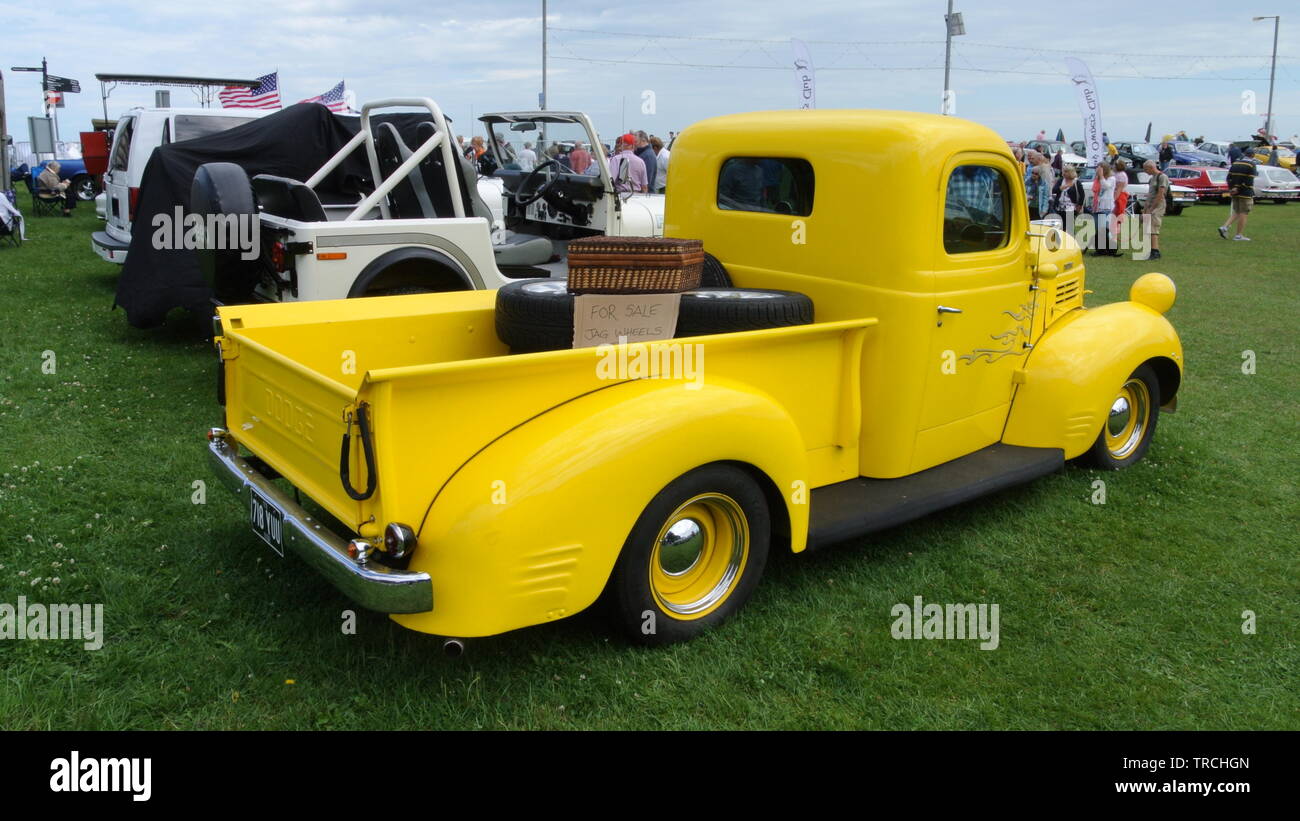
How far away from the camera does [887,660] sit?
3465 millimetres

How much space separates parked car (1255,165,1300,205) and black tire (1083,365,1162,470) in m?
26.5

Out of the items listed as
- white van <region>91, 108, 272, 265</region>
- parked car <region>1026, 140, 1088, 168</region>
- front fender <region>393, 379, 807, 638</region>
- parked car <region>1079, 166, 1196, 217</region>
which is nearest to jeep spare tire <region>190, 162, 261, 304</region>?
white van <region>91, 108, 272, 265</region>

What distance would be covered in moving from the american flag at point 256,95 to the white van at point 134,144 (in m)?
9.37

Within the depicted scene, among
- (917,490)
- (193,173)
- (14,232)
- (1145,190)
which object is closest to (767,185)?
(917,490)

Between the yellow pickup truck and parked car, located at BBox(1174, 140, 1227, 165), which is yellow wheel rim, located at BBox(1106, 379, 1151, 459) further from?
parked car, located at BBox(1174, 140, 1227, 165)

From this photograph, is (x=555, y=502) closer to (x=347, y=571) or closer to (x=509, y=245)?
(x=347, y=571)

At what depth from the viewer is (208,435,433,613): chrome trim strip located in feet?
9.15

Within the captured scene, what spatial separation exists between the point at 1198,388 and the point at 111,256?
33.0 feet

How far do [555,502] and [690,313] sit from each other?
49.1 inches

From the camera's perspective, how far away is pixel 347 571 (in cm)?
287
